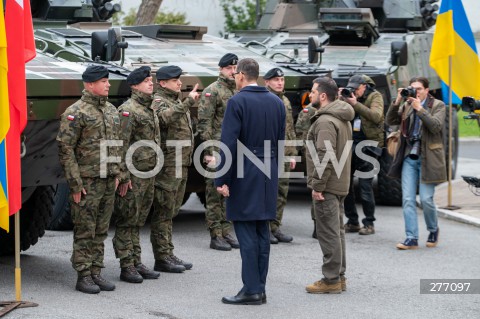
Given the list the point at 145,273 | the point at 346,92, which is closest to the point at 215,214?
the point at 346,92

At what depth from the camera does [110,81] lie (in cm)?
980

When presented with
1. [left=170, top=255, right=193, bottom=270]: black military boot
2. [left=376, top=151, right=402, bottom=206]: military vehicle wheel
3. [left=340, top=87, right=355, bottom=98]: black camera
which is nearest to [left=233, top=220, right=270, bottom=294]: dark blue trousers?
[left=170, top=255, right=193, bottom=270]: black military boot

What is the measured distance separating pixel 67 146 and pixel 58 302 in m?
1.16

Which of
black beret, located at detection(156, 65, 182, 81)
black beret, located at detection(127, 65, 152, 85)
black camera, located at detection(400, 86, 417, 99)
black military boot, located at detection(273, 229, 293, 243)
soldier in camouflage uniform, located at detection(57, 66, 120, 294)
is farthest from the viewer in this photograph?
black military boot, located at detection(273, 229, 293, 243)

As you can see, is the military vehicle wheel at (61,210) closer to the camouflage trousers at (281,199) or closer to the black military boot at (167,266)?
the camouflage trousers at (281,199)

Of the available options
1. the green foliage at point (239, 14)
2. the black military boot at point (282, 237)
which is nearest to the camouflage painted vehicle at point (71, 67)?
the black military boot at point (282, 237)

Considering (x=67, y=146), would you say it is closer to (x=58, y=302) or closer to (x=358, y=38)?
(x=58, y=302)

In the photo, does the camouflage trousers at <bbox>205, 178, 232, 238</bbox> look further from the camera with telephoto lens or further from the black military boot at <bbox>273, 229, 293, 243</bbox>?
the camera with telephoto lens

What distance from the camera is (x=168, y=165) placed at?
966cm

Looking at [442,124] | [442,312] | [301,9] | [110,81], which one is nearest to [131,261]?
[110,81]

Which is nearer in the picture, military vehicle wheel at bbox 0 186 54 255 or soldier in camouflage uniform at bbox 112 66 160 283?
soldier in camouflage uniform at bbox 112 66 160 283

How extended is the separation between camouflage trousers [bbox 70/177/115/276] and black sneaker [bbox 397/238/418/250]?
3.45 m

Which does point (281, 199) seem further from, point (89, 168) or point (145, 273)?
point (89, 168)

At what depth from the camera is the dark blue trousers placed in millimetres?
8312
